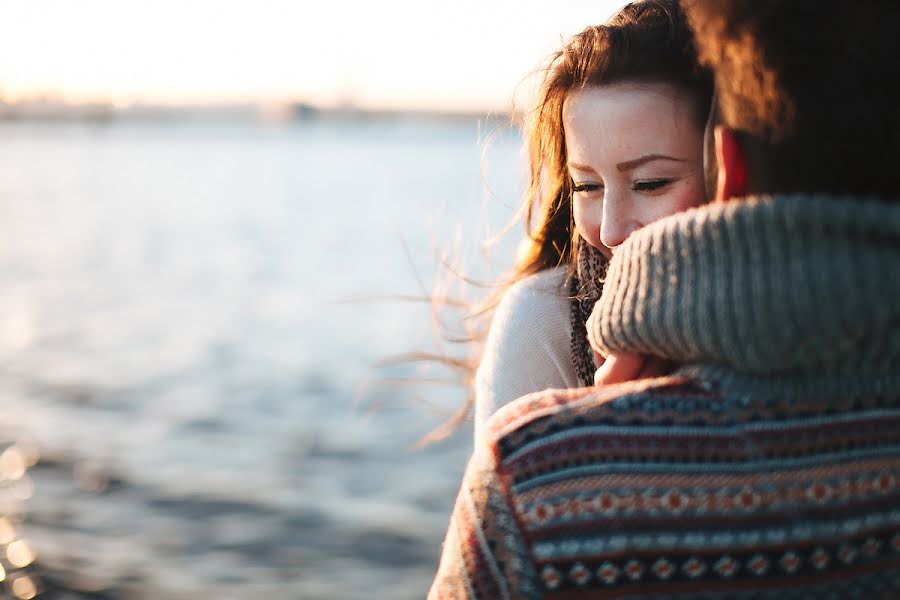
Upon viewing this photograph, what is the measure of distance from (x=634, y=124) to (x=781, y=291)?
1301 mm

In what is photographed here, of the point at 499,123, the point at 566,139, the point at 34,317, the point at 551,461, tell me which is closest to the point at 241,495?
the point at 499,123

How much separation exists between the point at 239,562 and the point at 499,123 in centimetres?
338

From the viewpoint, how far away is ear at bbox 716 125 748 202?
135cm

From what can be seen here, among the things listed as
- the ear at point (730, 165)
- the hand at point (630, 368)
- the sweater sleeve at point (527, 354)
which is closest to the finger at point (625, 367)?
the hand at point (630, 368)

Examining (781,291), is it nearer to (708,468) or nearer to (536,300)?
(708,468)

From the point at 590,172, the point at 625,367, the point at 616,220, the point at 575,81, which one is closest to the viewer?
the point at 625,367

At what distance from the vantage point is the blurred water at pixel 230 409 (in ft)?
18.7

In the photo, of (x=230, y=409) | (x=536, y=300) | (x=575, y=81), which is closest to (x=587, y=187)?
(x=575, y=81)

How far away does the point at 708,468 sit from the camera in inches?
52.0

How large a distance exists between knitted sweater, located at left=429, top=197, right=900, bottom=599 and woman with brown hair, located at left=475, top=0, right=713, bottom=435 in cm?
113

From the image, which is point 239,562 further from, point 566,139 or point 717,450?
point 717,450

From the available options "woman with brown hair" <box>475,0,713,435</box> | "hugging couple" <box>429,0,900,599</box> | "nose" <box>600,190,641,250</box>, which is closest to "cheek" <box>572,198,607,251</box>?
"woman with brown hair" <box>475,0,713,435</box>

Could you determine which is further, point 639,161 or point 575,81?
point 575,81

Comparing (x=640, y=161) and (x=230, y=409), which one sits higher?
(x=640, y=161)
